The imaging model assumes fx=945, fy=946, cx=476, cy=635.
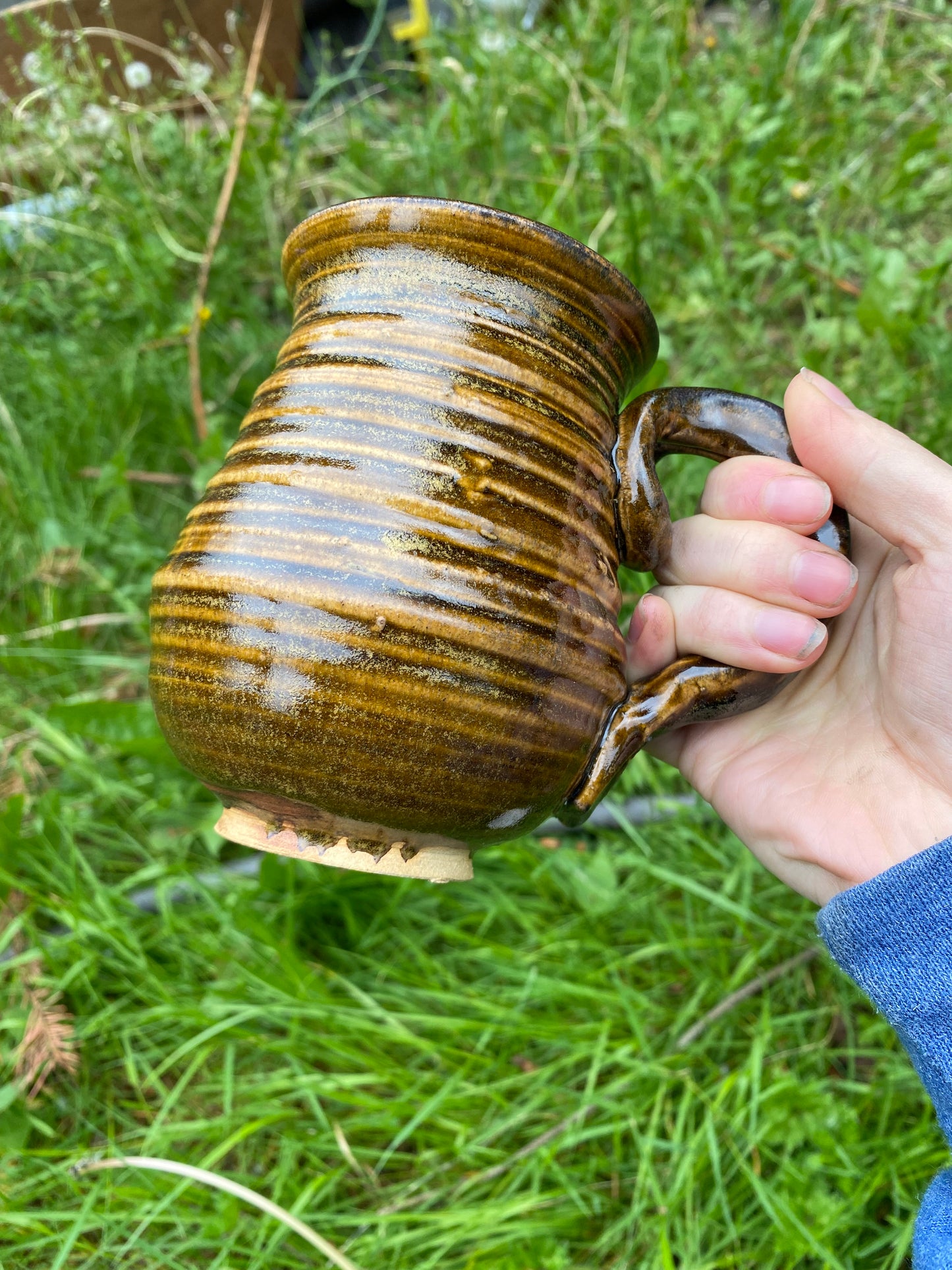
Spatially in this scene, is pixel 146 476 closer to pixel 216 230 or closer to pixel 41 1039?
pixel 216 230

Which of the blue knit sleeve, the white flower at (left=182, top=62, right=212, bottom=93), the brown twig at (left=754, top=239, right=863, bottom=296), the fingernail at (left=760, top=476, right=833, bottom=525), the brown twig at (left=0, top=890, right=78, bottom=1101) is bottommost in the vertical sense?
the brown twig at (left=0, top=890, right=78, bottom=1101)

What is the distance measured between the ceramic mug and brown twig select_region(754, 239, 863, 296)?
1.34m

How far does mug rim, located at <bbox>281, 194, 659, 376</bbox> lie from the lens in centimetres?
101

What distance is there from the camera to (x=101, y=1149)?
1730mm

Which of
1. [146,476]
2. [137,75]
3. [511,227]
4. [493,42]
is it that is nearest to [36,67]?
[137,75]

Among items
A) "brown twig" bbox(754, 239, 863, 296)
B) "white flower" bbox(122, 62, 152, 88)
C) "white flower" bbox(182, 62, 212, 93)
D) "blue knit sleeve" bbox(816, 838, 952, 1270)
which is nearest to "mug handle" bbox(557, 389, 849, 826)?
"blue knit sleeve" bbox(816, 838, 952, 1270)

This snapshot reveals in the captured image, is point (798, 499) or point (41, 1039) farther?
point (41, 1039)

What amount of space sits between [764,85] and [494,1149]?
2.58 meters

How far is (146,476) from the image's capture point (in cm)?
241

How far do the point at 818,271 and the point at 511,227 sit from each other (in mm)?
1564

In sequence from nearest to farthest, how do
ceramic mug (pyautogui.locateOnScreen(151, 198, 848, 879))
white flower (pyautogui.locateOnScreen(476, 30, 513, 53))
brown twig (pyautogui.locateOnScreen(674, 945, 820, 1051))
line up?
ceramic mug (pyautogui.locateOnScreen(151, 198, 848, 879)) < brown twig (pyautogui.locateOnScreen(674, 945, 820, 1051)) < white flower (pyautogui.locateOnScreen(476, 30, 513, 53))

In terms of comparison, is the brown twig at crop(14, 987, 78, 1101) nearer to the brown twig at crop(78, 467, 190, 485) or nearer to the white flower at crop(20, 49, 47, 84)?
the brown twig at crop(78, 467, 190, 485)

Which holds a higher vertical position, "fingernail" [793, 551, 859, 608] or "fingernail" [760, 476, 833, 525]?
"fingernail" [760, 476, 833, 525]

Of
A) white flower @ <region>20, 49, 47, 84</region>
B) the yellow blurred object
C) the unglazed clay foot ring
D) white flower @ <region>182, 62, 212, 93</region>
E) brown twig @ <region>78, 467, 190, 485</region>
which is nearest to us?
the unglazed clay foot ring
